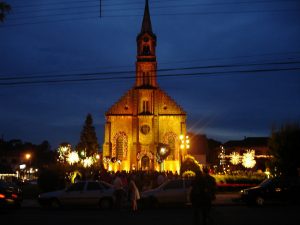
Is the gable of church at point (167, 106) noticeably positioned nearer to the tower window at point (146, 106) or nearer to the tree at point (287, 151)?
the tower window at point (146, 106)

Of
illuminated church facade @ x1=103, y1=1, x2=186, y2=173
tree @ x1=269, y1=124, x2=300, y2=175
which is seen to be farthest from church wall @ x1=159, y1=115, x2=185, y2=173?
tree @ x1=269, y1=124, x2=300, y2=175

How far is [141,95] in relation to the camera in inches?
2281

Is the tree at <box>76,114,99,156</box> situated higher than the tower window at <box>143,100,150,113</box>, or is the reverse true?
the tower window at <box>143,100,150,113</box>

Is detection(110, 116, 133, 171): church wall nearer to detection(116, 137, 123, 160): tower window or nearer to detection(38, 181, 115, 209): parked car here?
detection(116, 137, 123, 160): tower window

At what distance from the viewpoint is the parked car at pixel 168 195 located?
62.0ft

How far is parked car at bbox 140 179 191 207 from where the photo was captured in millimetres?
18906

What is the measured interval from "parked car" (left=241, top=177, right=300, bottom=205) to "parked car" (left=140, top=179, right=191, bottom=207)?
329cm

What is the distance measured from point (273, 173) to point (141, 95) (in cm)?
2881

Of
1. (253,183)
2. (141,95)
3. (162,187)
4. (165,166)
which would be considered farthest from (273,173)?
(141,95)

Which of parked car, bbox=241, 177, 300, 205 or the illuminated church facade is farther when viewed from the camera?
the illuminated church facade

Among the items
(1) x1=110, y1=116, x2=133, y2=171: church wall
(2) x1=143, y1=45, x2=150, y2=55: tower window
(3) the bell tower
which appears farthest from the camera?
(2) x1=143, y1=45, x2=150, y2=55: tower window

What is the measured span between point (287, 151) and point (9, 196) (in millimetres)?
22881

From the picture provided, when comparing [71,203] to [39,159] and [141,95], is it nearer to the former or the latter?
[141,95]

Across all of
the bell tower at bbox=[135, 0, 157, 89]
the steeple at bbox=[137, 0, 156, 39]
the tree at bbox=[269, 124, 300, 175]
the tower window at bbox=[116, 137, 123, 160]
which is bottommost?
the tree at bbox=[269, 124, 300, 175]
